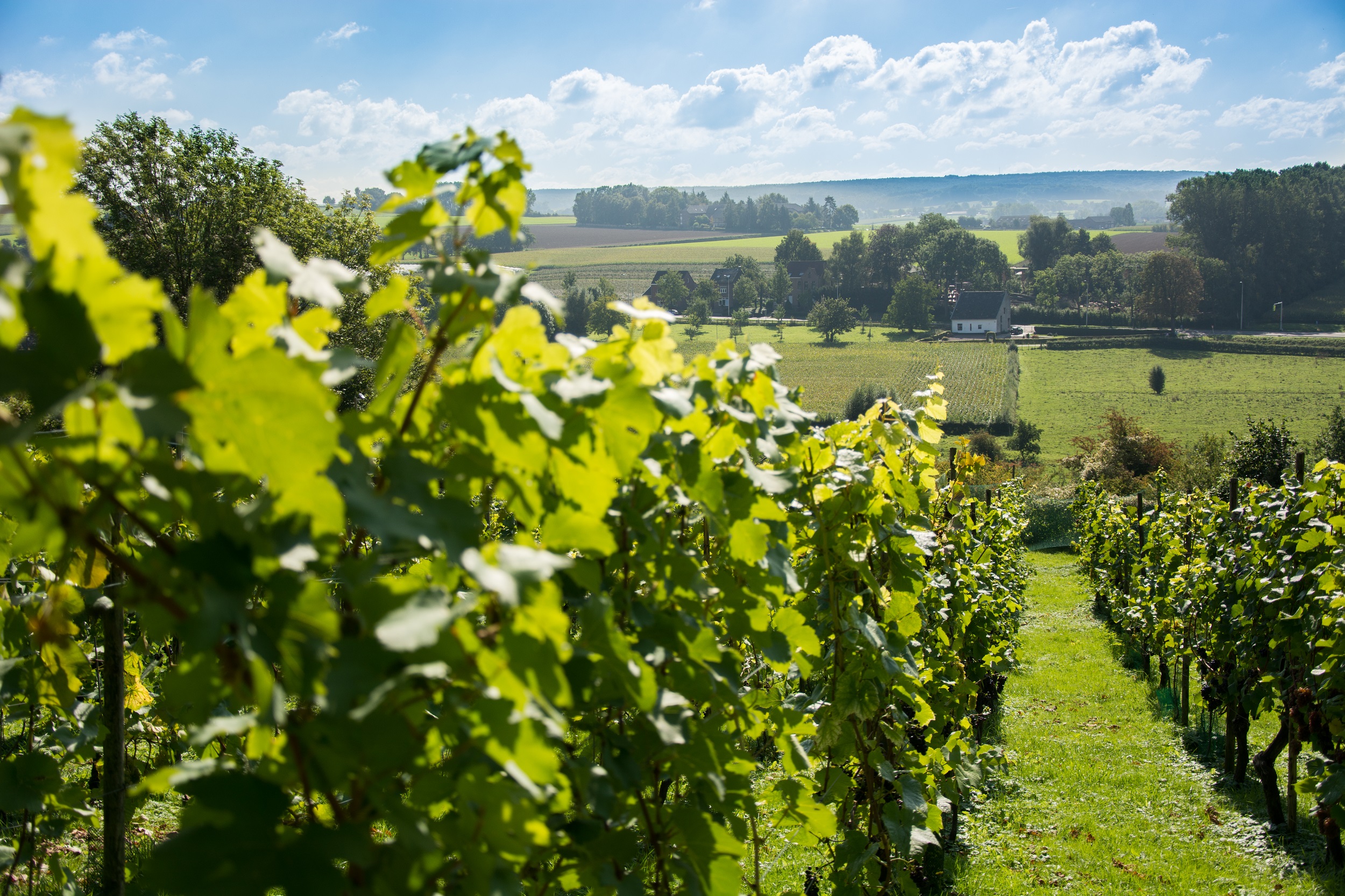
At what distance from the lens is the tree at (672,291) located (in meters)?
72.1

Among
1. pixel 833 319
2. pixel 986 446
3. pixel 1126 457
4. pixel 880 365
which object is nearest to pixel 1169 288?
pixel 833 319

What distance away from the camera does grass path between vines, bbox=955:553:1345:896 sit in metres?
6.54

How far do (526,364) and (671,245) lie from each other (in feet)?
355

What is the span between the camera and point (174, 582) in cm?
77

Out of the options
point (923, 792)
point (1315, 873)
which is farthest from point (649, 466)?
point (1315, 873)

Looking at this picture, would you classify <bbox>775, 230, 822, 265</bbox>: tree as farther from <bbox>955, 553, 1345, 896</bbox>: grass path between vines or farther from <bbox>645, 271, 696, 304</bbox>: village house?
<bbox>955, 553, 1345, 896</bbox>: grass path between vines

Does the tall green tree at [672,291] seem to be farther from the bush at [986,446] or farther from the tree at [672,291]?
the bush at [986,446]

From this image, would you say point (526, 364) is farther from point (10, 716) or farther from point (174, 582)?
point (10, 716)

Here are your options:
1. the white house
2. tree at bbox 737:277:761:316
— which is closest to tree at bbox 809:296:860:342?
tree at bbox 737:277:761:316

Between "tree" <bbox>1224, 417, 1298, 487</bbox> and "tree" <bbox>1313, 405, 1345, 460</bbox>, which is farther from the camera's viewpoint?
"tree" <bbox>1313, 405, 1345, 460</bbox>

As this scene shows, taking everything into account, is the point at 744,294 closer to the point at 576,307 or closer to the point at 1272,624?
the point at 576,307

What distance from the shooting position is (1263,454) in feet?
97.1

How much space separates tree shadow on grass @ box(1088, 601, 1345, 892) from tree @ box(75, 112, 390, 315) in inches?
861

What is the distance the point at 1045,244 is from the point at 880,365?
56259mm
